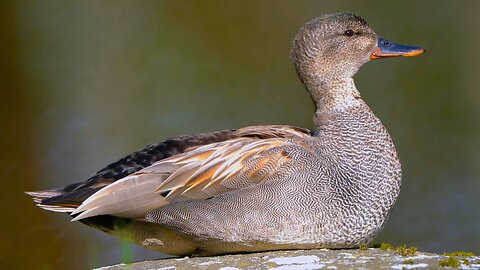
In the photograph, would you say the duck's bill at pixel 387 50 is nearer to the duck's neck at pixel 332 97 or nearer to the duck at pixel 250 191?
the duck's neck at pixel 332 97

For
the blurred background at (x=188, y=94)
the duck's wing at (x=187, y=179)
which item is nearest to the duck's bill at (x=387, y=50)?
the duck's wing at (x=187, y=179)

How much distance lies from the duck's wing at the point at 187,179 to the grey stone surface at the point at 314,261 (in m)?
0.28

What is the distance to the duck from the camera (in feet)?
18.1

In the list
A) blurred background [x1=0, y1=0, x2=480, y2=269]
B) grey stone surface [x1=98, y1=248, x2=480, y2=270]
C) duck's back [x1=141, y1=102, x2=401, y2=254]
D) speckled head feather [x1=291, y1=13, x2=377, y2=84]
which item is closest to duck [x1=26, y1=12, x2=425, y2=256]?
duck's back [x1=141, y1=102, x2=401, y2=254]

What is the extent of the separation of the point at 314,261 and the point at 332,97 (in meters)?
1.28

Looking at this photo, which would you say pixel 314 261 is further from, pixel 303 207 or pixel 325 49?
pixel 325 49

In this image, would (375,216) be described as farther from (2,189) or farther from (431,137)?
(2,189)

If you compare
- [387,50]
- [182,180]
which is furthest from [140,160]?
[387,50]

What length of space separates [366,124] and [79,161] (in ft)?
12.7

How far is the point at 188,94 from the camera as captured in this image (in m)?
10.0

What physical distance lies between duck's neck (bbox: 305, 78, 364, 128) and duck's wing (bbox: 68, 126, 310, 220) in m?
0.45

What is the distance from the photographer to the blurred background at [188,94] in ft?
28.8

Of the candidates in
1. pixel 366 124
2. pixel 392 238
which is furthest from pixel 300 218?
pixel 392 238

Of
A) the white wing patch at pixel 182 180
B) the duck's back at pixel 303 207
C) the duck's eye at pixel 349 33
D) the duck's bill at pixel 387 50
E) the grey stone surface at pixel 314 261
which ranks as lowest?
the grey stone surface at pixel 314 261
